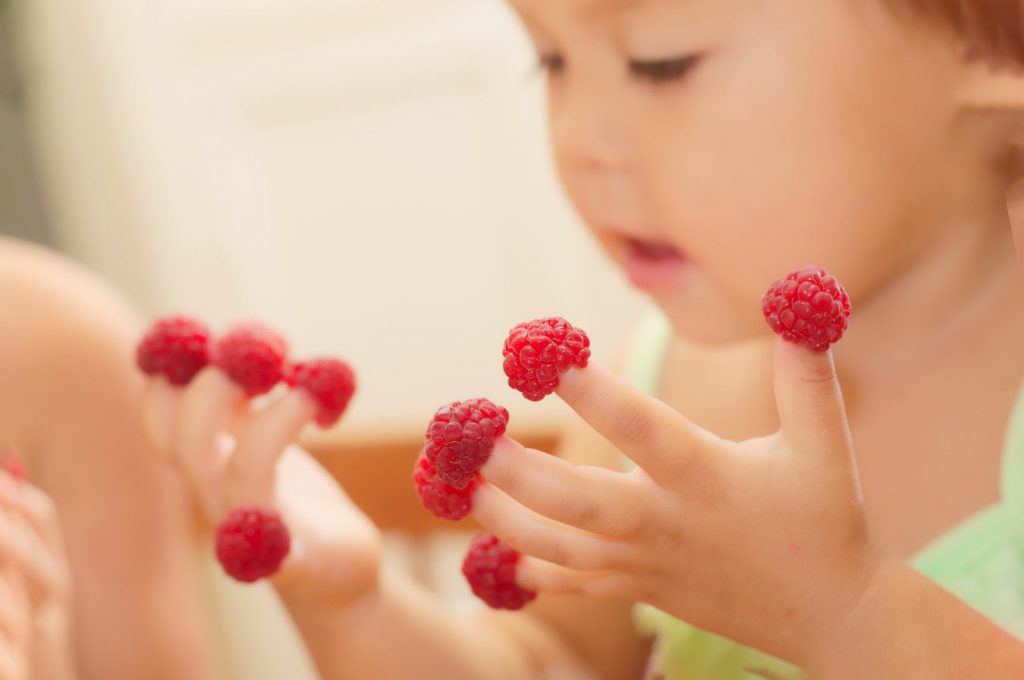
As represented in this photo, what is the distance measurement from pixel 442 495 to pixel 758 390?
10.7 inches

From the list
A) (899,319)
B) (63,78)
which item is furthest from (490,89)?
(899,319)

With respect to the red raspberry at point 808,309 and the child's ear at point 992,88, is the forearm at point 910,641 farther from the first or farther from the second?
the child's ear at point 992,88

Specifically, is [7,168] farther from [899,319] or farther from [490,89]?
[899,319]

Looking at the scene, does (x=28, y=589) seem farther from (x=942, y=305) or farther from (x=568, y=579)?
(x=942, y=305)

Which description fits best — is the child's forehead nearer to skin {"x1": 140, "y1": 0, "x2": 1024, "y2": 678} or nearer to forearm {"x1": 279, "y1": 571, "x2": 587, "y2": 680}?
skin {"x1": 140, "y1": 0, "x2": 1024, "y2": 678}

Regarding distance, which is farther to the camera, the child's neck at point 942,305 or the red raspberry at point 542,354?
the child's neck at point 942,305

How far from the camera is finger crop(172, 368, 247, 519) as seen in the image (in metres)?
0.39

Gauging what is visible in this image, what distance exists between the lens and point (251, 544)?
35 centimetres

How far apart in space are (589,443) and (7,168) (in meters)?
1.05

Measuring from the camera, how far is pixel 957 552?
42cm

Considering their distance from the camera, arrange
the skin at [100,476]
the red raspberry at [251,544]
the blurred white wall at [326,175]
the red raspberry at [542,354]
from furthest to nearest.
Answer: the blurred white wall at [326,175]
the skin at [100,476]
the red raspberry at [251,544]
the red raspberry at [542,354]

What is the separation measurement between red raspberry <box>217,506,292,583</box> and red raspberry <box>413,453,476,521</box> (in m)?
0.10

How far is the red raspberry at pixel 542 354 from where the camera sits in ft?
0.79

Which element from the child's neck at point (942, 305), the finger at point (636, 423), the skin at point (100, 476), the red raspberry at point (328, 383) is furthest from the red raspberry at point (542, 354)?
the skin at point (100, 476)
